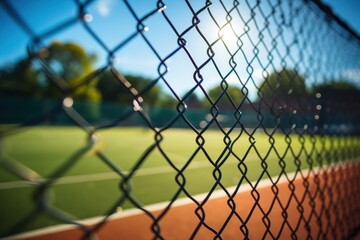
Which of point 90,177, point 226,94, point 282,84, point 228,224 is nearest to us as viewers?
point 226,94

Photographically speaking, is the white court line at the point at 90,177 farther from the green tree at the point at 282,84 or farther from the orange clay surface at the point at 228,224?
the green tree at the point at 282,84

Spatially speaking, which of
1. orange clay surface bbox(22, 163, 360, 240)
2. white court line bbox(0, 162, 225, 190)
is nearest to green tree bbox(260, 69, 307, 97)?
orange clay surface bbox(22, 163, 360, 240)

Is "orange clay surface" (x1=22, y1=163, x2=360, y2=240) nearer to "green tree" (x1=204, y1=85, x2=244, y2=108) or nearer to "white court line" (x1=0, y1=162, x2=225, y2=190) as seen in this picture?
"green tree" (x1=204, y1=85, x2=244, y2=108)

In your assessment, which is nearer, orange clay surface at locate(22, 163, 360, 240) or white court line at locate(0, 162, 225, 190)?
orange clay surface at locate(22, 163, 360, 240)

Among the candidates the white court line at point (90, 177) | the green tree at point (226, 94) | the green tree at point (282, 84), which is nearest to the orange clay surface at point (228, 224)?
the green tree at point (282, 84)

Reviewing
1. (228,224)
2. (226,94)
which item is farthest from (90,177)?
(226,94)

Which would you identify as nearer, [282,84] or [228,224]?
[282,84]

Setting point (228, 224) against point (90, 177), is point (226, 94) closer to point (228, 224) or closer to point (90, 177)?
point (228, 224)

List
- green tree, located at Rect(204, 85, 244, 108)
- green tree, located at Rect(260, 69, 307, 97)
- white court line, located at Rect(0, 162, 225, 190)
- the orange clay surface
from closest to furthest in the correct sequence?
green tree, located at Rect(204, 85, 244, 108) → green tree, located at Rect(260, 69, 307, 97) → the orange clay surface → white court line, located at Rect(0, 162, 225, 190)

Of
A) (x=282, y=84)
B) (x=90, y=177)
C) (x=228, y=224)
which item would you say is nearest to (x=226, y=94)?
(x=282, y=84)

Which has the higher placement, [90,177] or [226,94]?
[90,177]

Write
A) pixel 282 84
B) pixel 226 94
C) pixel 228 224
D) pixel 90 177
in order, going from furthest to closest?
pixel 90 177 → pixel 228 224 → pixel 282 84 → pixel 226 94

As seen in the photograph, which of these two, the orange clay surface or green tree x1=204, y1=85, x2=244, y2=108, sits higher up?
green tree x1=204, y1=85, x2=244, y2=108

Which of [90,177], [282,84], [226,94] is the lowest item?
[226,94]
